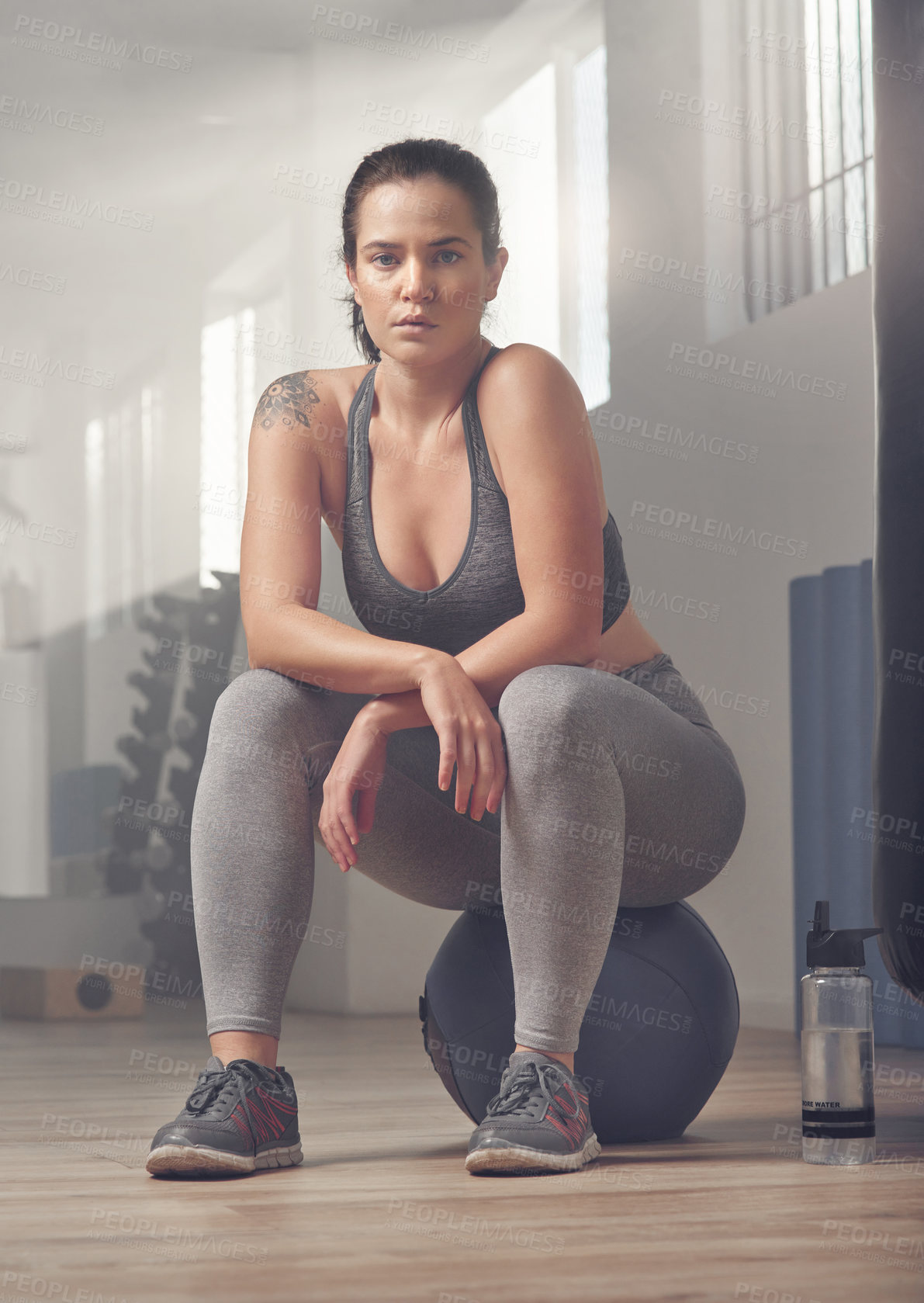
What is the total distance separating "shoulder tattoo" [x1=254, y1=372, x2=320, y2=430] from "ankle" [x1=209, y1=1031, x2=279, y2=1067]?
0.54m

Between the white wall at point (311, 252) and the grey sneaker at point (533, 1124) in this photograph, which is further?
the white wall at point (311, 252)

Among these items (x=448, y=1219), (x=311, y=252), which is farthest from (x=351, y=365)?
(x=448, y=1219)

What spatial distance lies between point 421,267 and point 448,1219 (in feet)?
2.55

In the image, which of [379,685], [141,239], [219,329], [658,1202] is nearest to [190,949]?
[219,329]

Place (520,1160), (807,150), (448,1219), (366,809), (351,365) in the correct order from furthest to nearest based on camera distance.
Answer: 1. (351,365)
2. (807,150)
3. (366,809)
4. (520,1160)
5. (448,1219)

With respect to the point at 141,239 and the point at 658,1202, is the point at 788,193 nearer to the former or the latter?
the point at 141,239

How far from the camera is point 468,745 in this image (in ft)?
3.52

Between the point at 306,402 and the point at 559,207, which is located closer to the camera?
the point at 306,402

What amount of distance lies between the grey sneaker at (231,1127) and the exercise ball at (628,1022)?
20cm

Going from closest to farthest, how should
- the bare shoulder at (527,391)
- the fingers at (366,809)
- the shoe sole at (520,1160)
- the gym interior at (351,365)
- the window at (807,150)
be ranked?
the shoe sole at (520,1160), the fingers at (366,809), the bare shoulder at (527,391), the gym interior at (351,365), the window at (807,150)

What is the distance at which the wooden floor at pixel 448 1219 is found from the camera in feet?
2.43

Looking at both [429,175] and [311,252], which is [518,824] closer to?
Answer: [429,175]

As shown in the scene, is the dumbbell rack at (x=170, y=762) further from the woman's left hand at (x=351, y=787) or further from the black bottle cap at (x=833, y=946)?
the black bottle cap at (x=833, y=946)

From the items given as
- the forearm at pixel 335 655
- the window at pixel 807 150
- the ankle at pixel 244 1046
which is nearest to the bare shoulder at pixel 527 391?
the forearm at pixel 335 655
